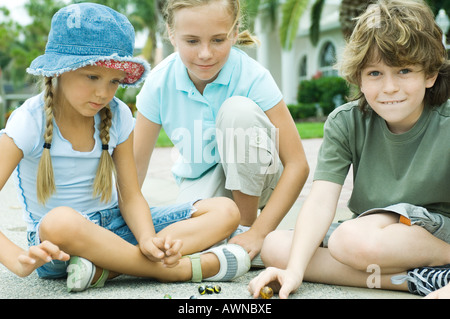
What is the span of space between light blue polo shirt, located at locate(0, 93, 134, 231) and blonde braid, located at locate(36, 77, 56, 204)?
28 millimetres

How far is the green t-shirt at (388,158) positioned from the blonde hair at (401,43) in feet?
0.42

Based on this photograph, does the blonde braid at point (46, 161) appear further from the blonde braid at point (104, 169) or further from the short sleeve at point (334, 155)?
the short sleeve at point (334, 155)

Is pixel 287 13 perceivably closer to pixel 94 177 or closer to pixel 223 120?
pixel 223 120

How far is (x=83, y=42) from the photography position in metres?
1.95

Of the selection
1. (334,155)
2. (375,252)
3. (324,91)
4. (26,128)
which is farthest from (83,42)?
(324,91)

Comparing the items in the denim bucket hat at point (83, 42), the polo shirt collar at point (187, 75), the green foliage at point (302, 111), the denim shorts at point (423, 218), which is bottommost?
the green foliage at point (302, 111)

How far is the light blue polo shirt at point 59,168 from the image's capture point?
1958 millimetres

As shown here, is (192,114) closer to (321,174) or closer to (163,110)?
(163,110)

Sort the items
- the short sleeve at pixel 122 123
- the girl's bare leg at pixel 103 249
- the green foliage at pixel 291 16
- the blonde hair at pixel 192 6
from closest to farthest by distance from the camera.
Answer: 1. the girl's bare leg at pixel 103 249
2. the short sleeve at pixel 122 123
3. the blonde hair at pixel 192 6
4. the green foliage at pixel 291 16

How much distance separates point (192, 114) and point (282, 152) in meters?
0.47

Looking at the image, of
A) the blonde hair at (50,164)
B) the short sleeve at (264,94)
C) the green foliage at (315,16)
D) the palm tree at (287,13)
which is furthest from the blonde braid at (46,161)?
the green foliage at (315,16)

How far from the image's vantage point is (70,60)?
1.91 metres

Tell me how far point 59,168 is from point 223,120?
745 millimetres

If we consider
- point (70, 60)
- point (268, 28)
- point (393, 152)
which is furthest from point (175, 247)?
point (268, 28)
